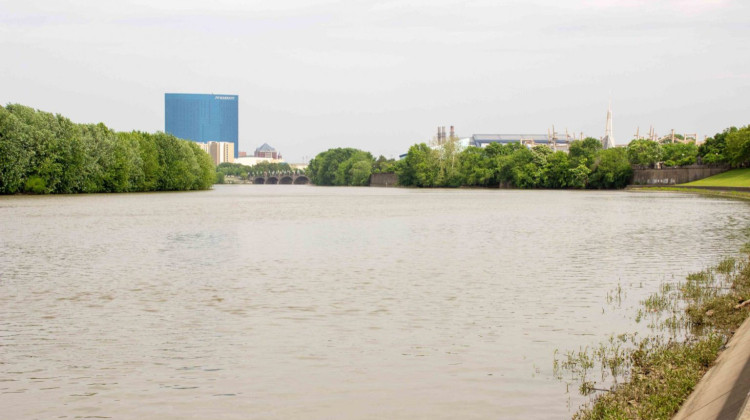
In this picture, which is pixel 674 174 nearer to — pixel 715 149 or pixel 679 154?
pixel 715 149

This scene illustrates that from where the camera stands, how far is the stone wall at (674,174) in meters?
162

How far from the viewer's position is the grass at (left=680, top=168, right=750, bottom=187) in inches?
5232

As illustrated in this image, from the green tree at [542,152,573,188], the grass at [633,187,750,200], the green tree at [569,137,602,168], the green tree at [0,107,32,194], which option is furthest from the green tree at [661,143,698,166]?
the green tree at [0,107,32,194]

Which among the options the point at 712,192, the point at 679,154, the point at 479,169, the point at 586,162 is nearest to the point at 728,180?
the point at 712,192

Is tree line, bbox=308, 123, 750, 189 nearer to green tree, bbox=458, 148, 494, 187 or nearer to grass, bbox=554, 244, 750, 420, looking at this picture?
green tree, bbox=458, 148, 494, 187

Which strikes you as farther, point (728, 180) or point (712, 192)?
point (728, 180)

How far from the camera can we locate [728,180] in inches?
5546

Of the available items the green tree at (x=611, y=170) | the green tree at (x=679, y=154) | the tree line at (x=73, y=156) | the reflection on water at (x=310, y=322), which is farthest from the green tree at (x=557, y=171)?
the reflection on water at (x=310, y=322)

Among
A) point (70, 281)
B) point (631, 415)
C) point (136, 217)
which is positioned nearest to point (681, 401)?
point (631, 415)

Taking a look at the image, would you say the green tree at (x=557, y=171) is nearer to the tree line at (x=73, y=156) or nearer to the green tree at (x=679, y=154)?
the green tree at (x=679, y=154)

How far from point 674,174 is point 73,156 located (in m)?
120

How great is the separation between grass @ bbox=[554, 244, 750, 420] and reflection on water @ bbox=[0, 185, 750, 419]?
2.02 ft

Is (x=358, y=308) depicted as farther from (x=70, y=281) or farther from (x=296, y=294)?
(x=70, y=281)

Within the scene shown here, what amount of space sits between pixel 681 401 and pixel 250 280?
16.0m
